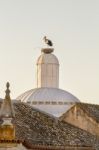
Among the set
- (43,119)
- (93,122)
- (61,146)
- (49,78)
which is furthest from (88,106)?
(49,78)

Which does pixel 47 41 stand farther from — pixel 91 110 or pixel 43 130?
pixel 43 130

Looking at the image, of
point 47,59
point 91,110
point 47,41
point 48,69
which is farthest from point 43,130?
point 48,69

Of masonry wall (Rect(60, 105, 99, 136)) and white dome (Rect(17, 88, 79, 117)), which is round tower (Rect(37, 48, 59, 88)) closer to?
white dome (Rect(17, 88, 79, 117))

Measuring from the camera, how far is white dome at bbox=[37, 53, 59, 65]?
78.4m

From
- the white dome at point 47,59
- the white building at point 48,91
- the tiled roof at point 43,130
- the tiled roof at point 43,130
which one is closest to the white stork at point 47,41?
the white building at point 48,91

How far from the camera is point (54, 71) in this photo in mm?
79562

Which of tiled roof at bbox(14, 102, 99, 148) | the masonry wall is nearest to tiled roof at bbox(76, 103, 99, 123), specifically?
the masonry wall

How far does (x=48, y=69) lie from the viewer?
7925cm

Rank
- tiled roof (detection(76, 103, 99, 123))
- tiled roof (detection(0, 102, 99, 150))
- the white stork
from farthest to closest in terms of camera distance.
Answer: the white stork, tiled roof (detection(76, 103, 99, 123)), tiled roof (detection(0, 102, 99, 150))

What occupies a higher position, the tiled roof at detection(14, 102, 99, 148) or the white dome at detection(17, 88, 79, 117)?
the white dome at detection(17, 88, 79, 117)

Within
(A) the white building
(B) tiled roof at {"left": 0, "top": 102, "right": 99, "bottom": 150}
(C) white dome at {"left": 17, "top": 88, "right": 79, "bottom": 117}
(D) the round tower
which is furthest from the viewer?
(D) the round tower

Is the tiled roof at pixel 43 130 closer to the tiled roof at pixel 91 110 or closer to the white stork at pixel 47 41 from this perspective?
the tiled roof at pixel 91 110

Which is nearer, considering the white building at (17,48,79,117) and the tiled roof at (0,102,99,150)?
the tiled roof at (0,102,99,150)

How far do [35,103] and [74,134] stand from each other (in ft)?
105
